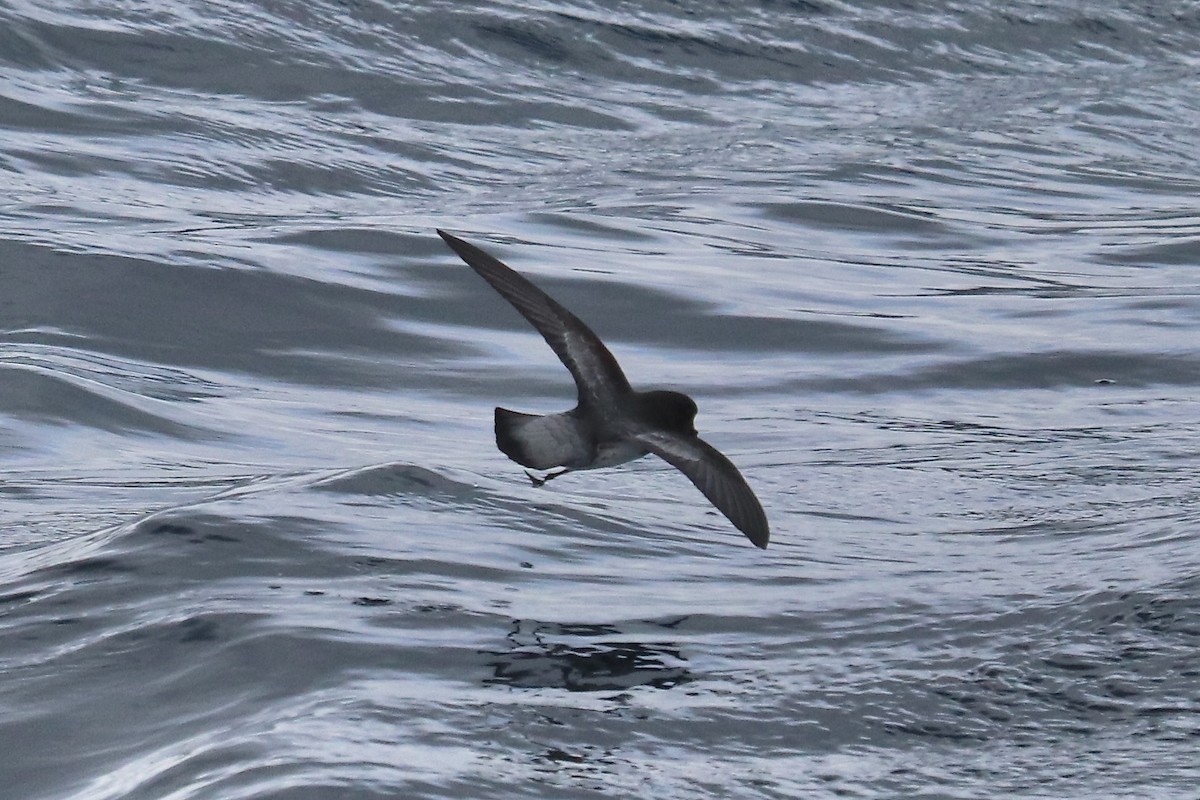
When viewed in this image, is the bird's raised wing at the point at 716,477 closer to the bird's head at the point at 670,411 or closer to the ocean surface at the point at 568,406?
the bird's head at the point at 670,411

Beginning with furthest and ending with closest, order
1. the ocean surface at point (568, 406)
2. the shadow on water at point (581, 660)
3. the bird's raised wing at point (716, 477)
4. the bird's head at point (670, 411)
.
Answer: the bird's head at point (670, 411) < the bird's raised wing at point (716, 477) < the shadow on water at point (581, 660) < the ocean surface at point (568, 406)

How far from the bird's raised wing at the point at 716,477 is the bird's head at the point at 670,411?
0.14 feet

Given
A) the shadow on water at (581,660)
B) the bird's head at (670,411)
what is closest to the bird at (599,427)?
the bird's head at (670,411)

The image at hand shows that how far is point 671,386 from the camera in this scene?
25.0 feet

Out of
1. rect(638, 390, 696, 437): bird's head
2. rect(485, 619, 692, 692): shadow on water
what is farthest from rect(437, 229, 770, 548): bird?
rect(485, 619, 692, 692): shadow on water

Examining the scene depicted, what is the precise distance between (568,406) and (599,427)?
2925 mm

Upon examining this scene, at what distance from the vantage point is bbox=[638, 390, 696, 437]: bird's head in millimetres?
4254

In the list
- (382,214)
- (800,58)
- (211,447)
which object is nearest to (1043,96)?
(800,58)

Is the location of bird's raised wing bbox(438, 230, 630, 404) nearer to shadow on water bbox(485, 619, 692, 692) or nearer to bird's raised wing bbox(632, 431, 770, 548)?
bird's raised wing bbox(632, 431, 770, 548)

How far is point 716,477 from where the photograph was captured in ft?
13.1

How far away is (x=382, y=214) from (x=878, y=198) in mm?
3403

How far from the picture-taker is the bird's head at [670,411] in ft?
14.0

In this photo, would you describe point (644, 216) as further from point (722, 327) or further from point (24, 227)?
point (24, 227)

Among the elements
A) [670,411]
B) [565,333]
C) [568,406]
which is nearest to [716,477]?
[670,411]
